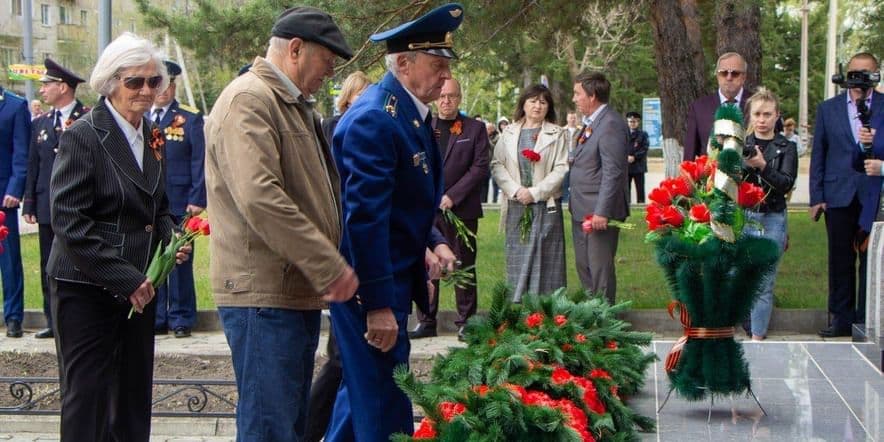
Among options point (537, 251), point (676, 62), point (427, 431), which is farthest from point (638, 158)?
point (427, 431)

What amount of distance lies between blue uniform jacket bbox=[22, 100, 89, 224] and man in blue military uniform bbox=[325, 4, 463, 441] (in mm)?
5624

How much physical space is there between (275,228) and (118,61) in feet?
5.22

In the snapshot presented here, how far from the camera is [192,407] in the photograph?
7.36 m

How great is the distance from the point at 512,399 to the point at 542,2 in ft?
25.8

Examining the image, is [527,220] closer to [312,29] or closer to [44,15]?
[312,29]

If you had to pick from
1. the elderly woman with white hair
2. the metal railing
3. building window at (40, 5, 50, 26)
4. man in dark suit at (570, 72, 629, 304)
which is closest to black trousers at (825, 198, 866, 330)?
man in dark suit at (570, 72, 629, 304)

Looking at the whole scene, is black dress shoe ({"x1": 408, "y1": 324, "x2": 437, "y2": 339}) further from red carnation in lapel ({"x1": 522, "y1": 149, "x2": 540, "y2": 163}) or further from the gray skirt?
red carnation in lapel ({"x1": 522, "y1": 149, "x2": 540, "y2": 163})

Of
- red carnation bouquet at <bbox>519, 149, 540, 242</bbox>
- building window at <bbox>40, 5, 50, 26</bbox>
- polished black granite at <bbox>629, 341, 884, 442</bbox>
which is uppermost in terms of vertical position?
building window at <bbox>40, 5, 50, 26</bbox>

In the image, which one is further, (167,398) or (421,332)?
(421,332)

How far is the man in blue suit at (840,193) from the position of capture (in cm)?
926

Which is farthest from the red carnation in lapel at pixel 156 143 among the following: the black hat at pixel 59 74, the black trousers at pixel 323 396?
the black hat at pixel 59 74

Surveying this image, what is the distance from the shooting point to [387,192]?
173 inches

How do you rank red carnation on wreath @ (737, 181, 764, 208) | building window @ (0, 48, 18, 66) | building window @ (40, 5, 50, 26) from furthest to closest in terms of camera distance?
building window @ (40, 5, 50, 26), building window @ (0, 48, 18, 66), red carnation on wreath @ (737, 181, 764, 208)

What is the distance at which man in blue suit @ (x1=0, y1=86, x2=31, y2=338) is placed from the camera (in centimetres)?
1007
